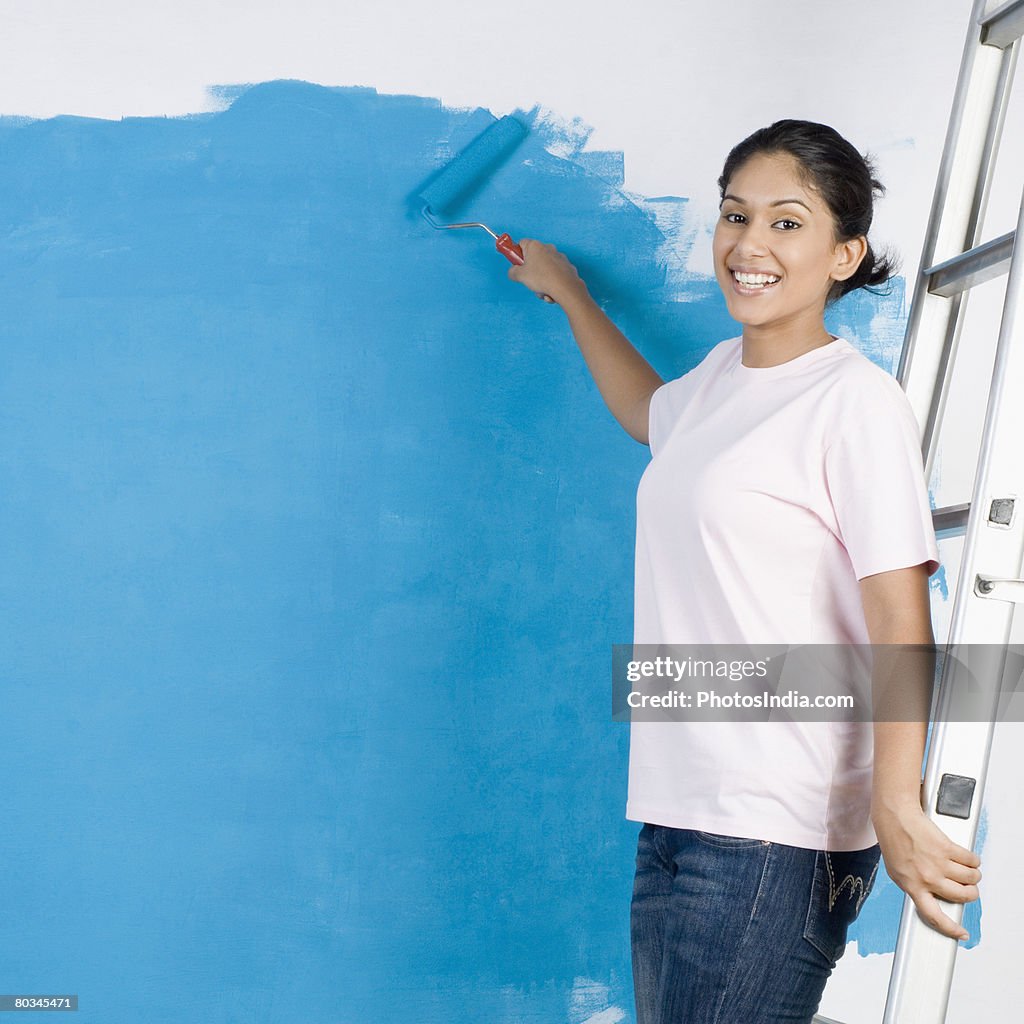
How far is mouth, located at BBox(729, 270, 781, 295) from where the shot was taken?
3.67 ft

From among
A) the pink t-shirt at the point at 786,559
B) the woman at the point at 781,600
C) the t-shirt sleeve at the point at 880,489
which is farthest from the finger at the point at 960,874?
the t-shirt sleeve at the point at 880,489

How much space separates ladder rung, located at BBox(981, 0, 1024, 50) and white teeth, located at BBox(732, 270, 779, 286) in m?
0.37

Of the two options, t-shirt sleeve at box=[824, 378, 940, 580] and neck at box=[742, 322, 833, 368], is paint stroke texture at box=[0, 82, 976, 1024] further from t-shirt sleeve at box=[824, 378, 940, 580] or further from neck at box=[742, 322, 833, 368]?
t-shirt sleeve at box=[824, 378, 940, 580]

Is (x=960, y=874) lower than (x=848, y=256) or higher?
Answer: lower

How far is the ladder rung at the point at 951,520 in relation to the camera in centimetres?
114

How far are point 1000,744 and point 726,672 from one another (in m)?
0.75

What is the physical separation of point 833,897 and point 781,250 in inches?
25.8

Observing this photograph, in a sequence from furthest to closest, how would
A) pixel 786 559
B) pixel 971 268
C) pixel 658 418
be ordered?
pixel 658 418
pixel 971 268
pixel 786 559

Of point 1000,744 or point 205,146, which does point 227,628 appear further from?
point 1000,744

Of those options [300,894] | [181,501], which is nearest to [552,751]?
[300,894]

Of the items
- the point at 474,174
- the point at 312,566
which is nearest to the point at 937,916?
the point at 312,566

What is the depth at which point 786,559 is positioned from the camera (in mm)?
1043

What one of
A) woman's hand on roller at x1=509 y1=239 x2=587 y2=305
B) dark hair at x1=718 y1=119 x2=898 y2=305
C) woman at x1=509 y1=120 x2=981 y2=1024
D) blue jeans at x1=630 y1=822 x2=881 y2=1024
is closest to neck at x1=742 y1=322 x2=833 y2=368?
woman at x1=509 y1=120 x2=981 y2=1024

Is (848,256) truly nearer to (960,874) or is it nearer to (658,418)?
(658,418)
